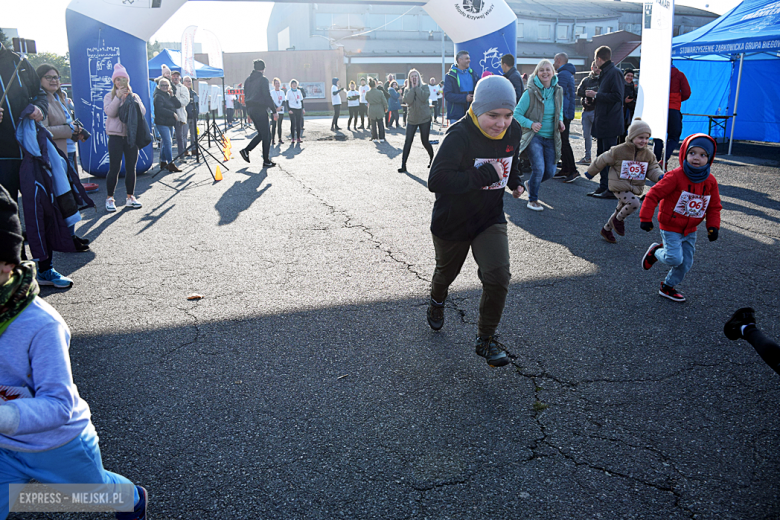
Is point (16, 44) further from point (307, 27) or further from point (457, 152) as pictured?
point (307, 27)

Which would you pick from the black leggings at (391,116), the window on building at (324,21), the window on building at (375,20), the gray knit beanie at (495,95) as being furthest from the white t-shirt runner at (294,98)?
the window on building at (324,21)

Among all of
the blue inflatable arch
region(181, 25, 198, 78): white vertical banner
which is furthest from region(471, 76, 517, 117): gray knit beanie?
region(181, 25, 198, 78): white vertical banner

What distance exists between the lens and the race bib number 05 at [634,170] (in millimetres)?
6172

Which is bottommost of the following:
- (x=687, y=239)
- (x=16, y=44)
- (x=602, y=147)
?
(x=687, y=239)

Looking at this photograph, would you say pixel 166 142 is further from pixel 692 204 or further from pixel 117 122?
pixel 692 204

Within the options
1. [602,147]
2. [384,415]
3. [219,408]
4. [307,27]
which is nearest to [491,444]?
[384,415]

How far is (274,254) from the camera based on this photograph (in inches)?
238

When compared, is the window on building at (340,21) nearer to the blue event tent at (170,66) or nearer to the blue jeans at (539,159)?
the blue event tent at (170,66)

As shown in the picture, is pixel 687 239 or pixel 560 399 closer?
pixel 560 399

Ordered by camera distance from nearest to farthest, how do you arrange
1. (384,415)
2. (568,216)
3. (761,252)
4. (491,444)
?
(491,444) < (384,415) < (761,252) < (568,216)

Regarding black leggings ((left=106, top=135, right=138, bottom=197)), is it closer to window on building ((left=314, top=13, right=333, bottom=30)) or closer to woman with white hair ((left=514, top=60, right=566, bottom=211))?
woman with white hair ((left=514, top=60, right=566, bottom=211))

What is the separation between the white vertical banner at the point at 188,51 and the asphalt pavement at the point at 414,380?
7.52 meters

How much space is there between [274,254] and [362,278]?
4.27 feet

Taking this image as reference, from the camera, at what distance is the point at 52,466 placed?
174 cm
